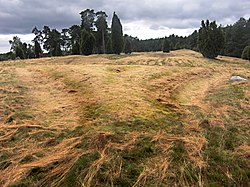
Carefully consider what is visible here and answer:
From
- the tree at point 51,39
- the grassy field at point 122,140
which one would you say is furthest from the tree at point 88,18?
the grassy field at point 122,140

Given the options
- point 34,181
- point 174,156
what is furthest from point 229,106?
point 34,181

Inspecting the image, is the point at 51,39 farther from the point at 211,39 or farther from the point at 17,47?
the point at 211,39

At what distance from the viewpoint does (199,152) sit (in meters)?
3.34

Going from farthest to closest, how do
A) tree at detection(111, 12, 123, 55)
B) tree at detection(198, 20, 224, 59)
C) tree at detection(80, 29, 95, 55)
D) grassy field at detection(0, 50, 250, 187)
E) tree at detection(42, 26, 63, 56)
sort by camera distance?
tree at detection(42, 26, 63, 56) → tree at detection(111, 12, 123, 55) → tree at detection(80, 29, 95, 55) → tree at detection(198, 20, 224, 59) → grassy field at detection(0, 50, 250, 187)

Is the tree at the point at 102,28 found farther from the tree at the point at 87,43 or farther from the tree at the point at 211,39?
the tree at the point at 211,39

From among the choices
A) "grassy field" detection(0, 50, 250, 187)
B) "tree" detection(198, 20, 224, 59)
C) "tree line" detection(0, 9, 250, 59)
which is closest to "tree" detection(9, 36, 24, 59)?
"tree line" detection(0, 9, 250, 59)

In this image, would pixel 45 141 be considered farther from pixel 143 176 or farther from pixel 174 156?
pixel 174 156

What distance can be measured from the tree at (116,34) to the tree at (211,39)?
478 inches

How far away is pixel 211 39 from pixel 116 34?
13.8 meters

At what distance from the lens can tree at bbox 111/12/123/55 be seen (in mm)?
33281

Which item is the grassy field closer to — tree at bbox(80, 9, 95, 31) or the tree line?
the tree line

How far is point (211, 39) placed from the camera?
88.0 feet

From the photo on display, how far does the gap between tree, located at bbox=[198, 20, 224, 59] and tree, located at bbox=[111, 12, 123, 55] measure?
1215 cm

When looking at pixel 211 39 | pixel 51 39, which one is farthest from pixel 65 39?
pixel 211 39
